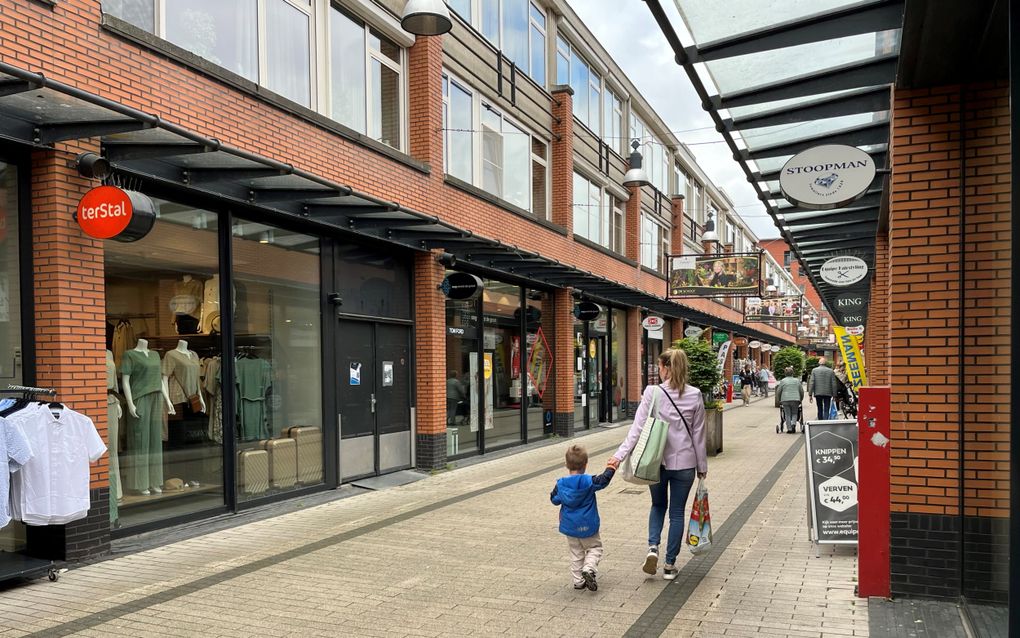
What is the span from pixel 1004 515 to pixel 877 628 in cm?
107

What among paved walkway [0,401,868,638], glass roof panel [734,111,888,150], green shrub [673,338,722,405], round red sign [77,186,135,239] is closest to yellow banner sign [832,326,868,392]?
green shrub [673,338,722,405]

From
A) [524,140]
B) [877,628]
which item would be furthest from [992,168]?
[524,140]

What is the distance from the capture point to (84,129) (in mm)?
6801

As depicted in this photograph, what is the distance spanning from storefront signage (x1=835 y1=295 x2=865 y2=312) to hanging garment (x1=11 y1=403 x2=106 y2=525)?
→ 48.0 ft

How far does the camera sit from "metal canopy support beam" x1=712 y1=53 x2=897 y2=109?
264 inches

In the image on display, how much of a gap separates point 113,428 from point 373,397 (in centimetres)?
447

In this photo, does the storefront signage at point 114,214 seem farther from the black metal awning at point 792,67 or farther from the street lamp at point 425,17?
the black metal awning at point 792,67

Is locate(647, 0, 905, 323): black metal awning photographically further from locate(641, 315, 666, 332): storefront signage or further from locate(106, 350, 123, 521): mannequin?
locate(641, 315, 666, 332): storefront signage

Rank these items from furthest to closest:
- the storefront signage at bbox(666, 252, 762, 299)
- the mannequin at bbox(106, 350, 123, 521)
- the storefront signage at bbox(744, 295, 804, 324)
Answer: the storefront signage at bbox(744, 295, 804, 324), the storefront signage at bbox(666, 252, 762, 299), the mannequin at bbox(106, 350, 123, 521)

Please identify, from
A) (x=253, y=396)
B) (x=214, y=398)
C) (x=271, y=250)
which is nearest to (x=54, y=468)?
(x=214, y=398)

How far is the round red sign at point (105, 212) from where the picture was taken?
6.80 meters

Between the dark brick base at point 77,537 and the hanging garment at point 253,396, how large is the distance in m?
2.44

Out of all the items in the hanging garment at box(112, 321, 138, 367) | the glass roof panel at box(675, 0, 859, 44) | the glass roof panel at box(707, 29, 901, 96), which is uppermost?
the glass roof panel at box(675, 0, 859, 44)

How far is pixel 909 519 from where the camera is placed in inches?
232
